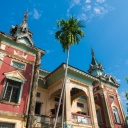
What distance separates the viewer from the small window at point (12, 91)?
1508 cm

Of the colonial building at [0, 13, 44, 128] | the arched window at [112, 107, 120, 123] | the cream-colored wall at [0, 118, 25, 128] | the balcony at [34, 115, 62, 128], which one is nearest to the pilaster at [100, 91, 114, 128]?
the arched window at [112, 107, 120, 123]

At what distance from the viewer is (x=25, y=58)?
1806 cm

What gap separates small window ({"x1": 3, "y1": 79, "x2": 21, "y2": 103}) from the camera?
15.1 m

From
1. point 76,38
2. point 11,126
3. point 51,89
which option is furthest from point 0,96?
point 76,38

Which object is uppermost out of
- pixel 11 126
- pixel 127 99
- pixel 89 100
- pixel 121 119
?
pixel 127 99

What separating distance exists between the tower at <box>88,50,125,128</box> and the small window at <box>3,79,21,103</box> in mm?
16122

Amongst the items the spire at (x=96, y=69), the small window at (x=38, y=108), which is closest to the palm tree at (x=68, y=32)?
A: the small window at (x=38, y=108)

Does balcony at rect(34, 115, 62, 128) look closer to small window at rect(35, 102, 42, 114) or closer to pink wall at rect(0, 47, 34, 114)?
pink wall at rect(0, 47, 34, 114)

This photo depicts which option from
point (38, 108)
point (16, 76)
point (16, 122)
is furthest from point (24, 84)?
point (38, 108)

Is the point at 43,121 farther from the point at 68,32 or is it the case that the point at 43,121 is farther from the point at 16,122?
the point at 68,32

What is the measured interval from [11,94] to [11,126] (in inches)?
123

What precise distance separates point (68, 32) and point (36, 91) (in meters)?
8.28

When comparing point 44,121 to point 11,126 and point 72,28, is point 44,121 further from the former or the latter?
point 72,28

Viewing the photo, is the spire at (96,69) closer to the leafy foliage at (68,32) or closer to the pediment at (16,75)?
the leafy foliage at (68,32)
